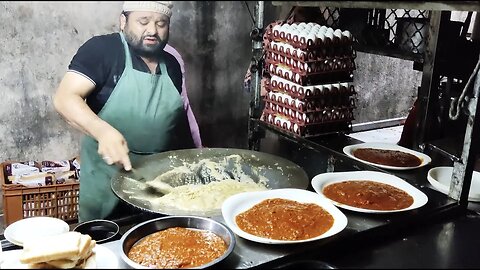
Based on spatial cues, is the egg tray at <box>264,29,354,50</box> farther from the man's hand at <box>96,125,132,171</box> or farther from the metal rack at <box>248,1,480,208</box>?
the man's hand at <box>96,125,132,171</box>

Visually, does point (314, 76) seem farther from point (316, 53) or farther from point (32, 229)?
point (32, 229)

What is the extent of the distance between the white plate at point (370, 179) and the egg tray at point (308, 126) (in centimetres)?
61

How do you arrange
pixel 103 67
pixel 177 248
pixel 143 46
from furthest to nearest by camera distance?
pixel 103 67, pixel 143 46, pixel 177 248

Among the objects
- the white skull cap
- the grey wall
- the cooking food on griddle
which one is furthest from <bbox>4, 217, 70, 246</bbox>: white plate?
the white skull cap

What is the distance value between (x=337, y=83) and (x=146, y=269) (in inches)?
74.0

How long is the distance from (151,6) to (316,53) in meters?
1.62

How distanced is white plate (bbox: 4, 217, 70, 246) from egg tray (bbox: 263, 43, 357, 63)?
1.55m

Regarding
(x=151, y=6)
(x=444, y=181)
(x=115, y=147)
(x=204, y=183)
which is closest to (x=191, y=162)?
(x=204, y=183)

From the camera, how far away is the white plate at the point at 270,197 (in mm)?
1639

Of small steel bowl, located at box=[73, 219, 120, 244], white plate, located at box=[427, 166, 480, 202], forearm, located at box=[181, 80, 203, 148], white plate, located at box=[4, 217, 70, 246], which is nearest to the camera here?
white plate, located at box=[4, 217, 70, 246]

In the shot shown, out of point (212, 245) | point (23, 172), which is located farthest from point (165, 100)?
point (23, 172)

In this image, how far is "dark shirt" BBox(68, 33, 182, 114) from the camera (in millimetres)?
2387

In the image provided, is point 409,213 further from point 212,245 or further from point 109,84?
point 109,84

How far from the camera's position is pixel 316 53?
8.98ft
